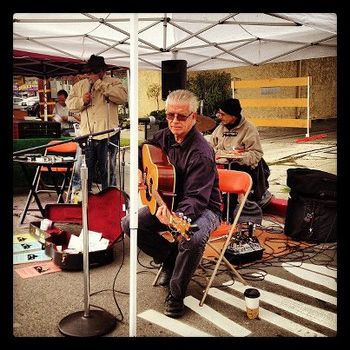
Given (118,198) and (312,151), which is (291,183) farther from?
(312,151)

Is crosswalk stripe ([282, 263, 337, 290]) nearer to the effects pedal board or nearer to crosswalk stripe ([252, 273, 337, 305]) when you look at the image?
crosswalk stripe ([252, 273, 337, 305])

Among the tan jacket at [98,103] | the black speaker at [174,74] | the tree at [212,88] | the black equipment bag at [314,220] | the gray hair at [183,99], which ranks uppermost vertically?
the tree at [212,88]

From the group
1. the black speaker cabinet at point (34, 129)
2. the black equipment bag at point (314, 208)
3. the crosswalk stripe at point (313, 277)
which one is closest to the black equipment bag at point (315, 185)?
the black equipment bag at point (314, 208)

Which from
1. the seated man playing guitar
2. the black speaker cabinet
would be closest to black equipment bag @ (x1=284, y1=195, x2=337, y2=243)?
the seated man playing guitar

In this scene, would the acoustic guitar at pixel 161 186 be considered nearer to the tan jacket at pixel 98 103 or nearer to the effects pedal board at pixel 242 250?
the effects pedal board at pixel 242 250

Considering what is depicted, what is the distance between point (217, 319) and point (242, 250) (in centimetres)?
121

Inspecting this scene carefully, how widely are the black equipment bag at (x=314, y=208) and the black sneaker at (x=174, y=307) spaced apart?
2.22 meters

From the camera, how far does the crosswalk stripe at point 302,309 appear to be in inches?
118

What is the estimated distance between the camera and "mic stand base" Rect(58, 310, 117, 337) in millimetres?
2725

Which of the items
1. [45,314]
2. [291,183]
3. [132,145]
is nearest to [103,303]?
[45,314]

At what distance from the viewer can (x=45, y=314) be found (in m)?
3.03

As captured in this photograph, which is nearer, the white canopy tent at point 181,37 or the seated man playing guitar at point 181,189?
the seated man playing guitar at point 181,189

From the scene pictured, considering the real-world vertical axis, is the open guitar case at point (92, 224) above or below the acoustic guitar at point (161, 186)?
below

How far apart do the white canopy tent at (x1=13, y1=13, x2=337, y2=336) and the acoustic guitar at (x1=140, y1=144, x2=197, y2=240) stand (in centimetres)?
265
